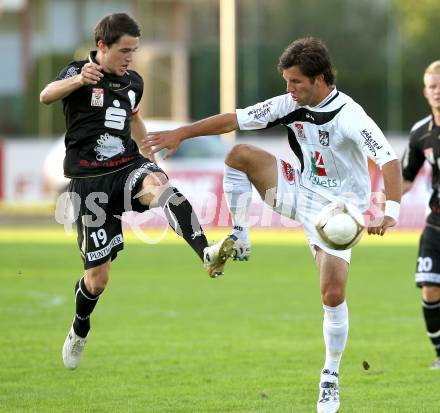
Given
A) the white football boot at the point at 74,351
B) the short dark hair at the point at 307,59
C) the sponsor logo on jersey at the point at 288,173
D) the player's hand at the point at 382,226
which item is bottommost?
the white football boot at the point at 74,351

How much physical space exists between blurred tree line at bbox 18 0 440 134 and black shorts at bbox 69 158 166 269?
76.1 ft

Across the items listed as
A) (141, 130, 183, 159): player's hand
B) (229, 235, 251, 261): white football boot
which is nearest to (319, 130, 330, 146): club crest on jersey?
(229, 235, 251, 261): white football boot

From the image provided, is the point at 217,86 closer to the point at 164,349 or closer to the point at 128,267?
the point at 128,267

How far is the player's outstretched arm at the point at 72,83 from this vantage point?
759cm

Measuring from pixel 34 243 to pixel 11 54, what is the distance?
16.3 m

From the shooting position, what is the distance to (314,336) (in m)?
10.8

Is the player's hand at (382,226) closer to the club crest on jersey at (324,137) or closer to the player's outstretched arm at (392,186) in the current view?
the player's outstretched arm at (392,186)

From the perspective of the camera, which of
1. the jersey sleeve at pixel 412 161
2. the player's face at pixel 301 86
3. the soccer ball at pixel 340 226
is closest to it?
the soccer ball at pixel 340 226

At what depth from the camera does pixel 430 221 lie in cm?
959

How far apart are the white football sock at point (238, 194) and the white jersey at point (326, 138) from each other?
1.14 feet

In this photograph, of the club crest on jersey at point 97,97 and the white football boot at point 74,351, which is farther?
the white football boot at point 74,351

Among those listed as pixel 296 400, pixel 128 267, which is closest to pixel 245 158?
pixel 296 400

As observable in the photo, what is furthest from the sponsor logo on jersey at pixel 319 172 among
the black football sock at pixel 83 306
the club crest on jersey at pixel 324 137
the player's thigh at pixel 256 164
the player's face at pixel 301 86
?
the black football sock at pixel 83 306

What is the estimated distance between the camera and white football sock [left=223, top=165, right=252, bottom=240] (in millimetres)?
7730
